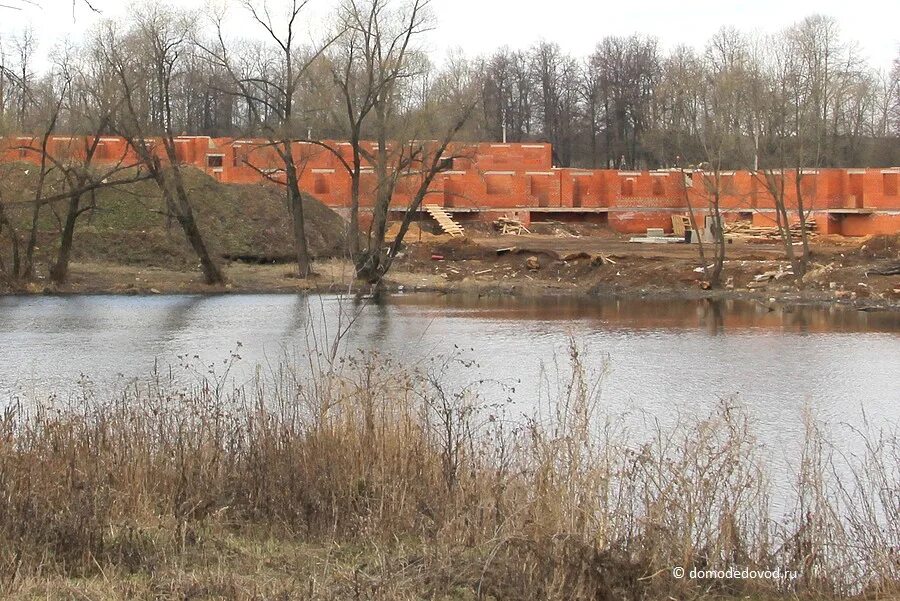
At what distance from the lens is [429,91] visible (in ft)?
142

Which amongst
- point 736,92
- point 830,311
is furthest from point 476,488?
point 736,92

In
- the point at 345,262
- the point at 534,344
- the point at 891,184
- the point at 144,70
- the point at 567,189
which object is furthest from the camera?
the point at 567,189

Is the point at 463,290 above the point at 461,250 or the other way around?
the other way around

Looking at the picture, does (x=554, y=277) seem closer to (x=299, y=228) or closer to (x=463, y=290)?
(x=463, y=290)

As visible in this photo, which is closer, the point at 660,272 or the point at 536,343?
the point at 536,343

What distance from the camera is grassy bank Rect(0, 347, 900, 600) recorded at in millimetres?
6617

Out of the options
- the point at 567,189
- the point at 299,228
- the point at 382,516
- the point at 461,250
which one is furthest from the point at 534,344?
the point at 567,189

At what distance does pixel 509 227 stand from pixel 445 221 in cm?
378

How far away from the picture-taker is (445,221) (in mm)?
57250

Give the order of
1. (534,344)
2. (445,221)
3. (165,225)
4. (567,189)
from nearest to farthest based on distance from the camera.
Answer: (534,344) → (165,225) → (445,221) → (567,189)

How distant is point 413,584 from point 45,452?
3.55 m

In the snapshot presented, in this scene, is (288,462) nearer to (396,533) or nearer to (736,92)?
(396,533)

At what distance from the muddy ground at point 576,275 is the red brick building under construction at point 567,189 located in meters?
10.3

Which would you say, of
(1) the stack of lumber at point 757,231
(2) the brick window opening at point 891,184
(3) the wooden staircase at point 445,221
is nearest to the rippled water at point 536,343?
(3) the wooden staircase at point 445,221
